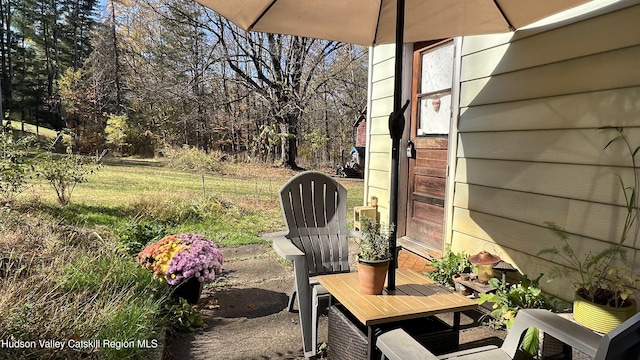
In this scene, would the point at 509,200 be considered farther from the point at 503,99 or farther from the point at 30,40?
the point at 30,40

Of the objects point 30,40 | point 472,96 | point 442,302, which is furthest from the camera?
point 30,40

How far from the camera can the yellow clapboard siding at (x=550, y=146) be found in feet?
5.57

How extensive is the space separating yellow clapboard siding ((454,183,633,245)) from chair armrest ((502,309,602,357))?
2.48ft

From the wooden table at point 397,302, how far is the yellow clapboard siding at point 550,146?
3.29 ft

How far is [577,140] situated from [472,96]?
2.63ft

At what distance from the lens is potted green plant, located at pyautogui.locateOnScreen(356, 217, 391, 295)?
1487 mm

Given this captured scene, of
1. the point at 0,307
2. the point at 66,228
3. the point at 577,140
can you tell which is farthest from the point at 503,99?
the point at 66,228

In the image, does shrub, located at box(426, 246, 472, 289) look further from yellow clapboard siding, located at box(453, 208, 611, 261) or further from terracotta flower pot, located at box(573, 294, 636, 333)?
terracotta flower pot, located at box(573, 294, 636, 333)

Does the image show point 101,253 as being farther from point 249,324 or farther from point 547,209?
point 547,209

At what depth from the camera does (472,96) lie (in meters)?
2.48

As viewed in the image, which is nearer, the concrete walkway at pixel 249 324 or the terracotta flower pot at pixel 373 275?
the terracotta flower pot at pixel 373 275

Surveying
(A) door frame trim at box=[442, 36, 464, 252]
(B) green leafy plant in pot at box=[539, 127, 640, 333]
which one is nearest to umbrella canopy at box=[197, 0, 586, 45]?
(A) door frame trim at box=[442, 36, 464, 252]

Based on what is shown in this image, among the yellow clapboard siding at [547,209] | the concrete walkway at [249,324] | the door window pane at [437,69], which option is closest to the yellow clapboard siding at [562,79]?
the door window pane at [437,69]

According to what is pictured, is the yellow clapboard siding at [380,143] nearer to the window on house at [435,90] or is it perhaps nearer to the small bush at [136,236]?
the window on house at [435,90]
